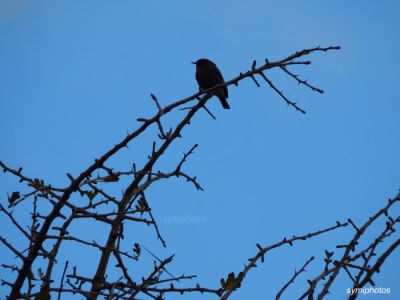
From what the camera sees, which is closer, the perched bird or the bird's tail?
the bird's tail

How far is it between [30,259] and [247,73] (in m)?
1.27

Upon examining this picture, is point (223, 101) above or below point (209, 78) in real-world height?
below

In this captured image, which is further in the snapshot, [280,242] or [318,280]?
[280,242]

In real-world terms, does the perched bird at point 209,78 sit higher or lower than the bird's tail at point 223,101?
higher

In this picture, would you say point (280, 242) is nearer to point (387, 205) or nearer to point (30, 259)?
point (387, 205)

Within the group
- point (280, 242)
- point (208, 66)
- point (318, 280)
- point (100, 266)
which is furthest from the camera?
point (208, 66)

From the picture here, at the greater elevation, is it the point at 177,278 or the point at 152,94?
the point at 152,94

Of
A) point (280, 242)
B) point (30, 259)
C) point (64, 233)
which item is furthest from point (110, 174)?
point (280, 242)

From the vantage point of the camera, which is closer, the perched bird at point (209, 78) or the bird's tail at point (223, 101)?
the bird's tail at point (223, 101)

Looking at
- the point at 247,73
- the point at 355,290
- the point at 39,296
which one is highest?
the point at 247,73

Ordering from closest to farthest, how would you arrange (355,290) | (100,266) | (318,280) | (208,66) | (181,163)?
(355,290), (318,280), (100,266), (181,163), (208,66)

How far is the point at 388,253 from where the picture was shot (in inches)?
86.4

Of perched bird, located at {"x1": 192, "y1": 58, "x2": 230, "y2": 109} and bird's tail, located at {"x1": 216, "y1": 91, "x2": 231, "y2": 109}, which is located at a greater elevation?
perched bird, located at {"x1": 192, "y1": 58, "x2": 230, "y2": 109}

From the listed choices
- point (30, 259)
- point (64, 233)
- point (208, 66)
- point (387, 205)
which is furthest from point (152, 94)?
point (208, 66)
